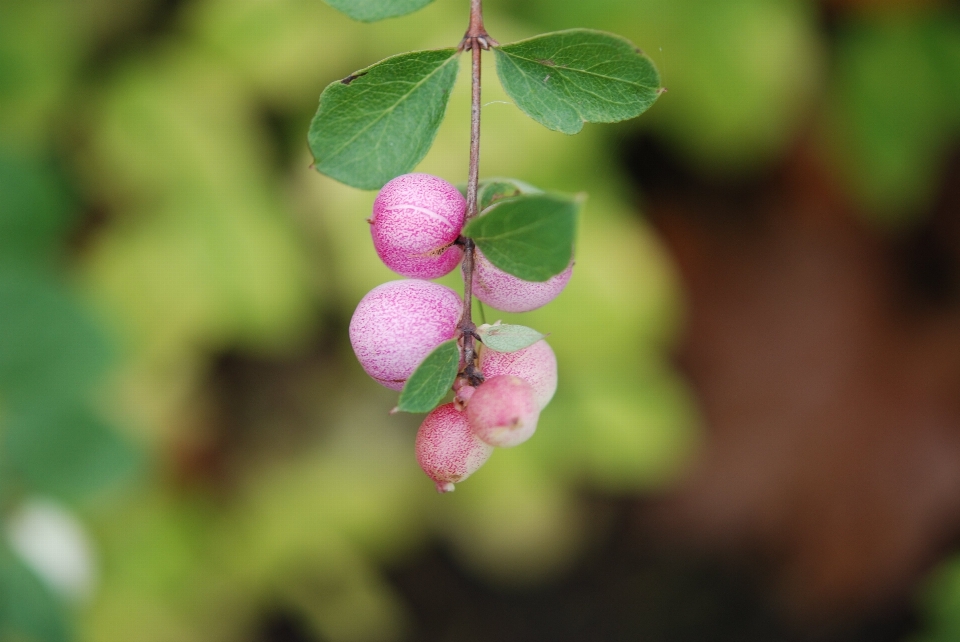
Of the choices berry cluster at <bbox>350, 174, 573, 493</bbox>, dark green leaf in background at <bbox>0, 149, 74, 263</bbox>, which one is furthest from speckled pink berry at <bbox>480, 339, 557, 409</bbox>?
dark green leaf in background at <bbox>0, 149, 74, 263</bbox>

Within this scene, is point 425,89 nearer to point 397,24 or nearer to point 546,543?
point 397,24

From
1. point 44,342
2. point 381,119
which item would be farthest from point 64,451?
point 381,119

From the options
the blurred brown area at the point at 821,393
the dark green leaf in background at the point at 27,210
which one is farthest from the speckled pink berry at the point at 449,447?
the blurred brown area at the point at 821,393

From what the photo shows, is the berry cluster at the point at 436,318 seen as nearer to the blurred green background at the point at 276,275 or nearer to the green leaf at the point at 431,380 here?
the green leaf at the point at 431,380

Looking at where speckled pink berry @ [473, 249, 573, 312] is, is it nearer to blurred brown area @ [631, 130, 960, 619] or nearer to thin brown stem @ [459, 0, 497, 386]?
thin brown stem @ [459, 0, 497, 386]

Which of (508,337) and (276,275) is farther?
(276,275)

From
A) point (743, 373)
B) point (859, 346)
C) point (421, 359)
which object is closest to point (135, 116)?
point (421, 359)

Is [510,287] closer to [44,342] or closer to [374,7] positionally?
[374,7]
